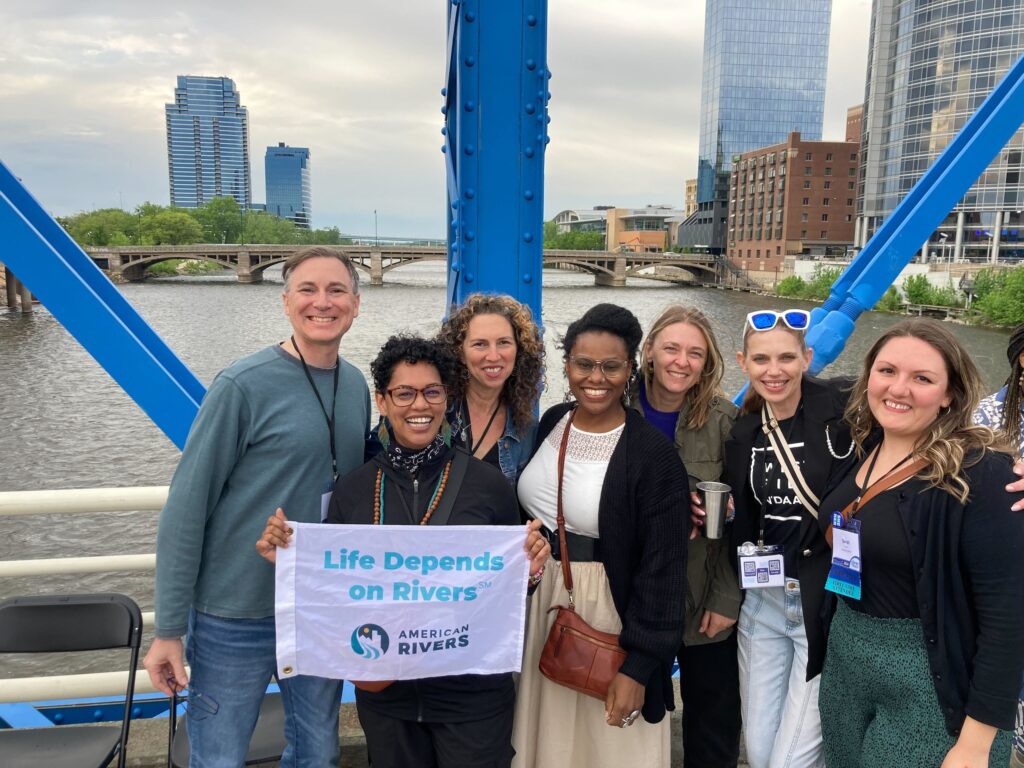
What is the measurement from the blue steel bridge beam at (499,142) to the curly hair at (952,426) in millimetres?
1336

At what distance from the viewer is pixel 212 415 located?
2027mm

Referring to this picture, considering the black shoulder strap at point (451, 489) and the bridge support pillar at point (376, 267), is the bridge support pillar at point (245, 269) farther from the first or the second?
the black shoulder strap at point (451, 489)

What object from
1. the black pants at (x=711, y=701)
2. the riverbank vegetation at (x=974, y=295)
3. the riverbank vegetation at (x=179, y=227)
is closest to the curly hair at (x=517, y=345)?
the black pants at (x=711, y=701)

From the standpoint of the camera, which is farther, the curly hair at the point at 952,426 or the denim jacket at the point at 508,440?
the denim jacket at the point at 508,440

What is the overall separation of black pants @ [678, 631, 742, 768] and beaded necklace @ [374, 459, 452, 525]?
41.6 inches

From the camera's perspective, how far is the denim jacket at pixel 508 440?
2461 millimetres

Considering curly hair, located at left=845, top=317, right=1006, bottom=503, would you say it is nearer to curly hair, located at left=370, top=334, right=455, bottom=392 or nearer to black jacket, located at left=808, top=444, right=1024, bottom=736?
black jacket, located at left=808, top=444, right=1024, bottom=736

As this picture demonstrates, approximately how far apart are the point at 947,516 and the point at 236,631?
6.48ft

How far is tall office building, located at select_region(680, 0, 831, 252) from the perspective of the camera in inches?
4461

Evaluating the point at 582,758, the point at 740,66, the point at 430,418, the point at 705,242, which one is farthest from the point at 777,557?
the point at 740,66

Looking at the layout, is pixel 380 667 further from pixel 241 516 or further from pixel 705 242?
pixel 705 242

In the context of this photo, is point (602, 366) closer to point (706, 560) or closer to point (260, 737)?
point (706, 560)

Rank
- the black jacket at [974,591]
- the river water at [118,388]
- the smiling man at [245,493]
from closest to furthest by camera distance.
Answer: the black jacket at [974,591], the smiling man at [245,493], the river water at [118,388]

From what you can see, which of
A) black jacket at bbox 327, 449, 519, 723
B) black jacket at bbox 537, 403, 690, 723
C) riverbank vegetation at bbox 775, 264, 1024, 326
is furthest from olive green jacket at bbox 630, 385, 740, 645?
riverbank vegetation at bbox 775, 264, 1024, 326
